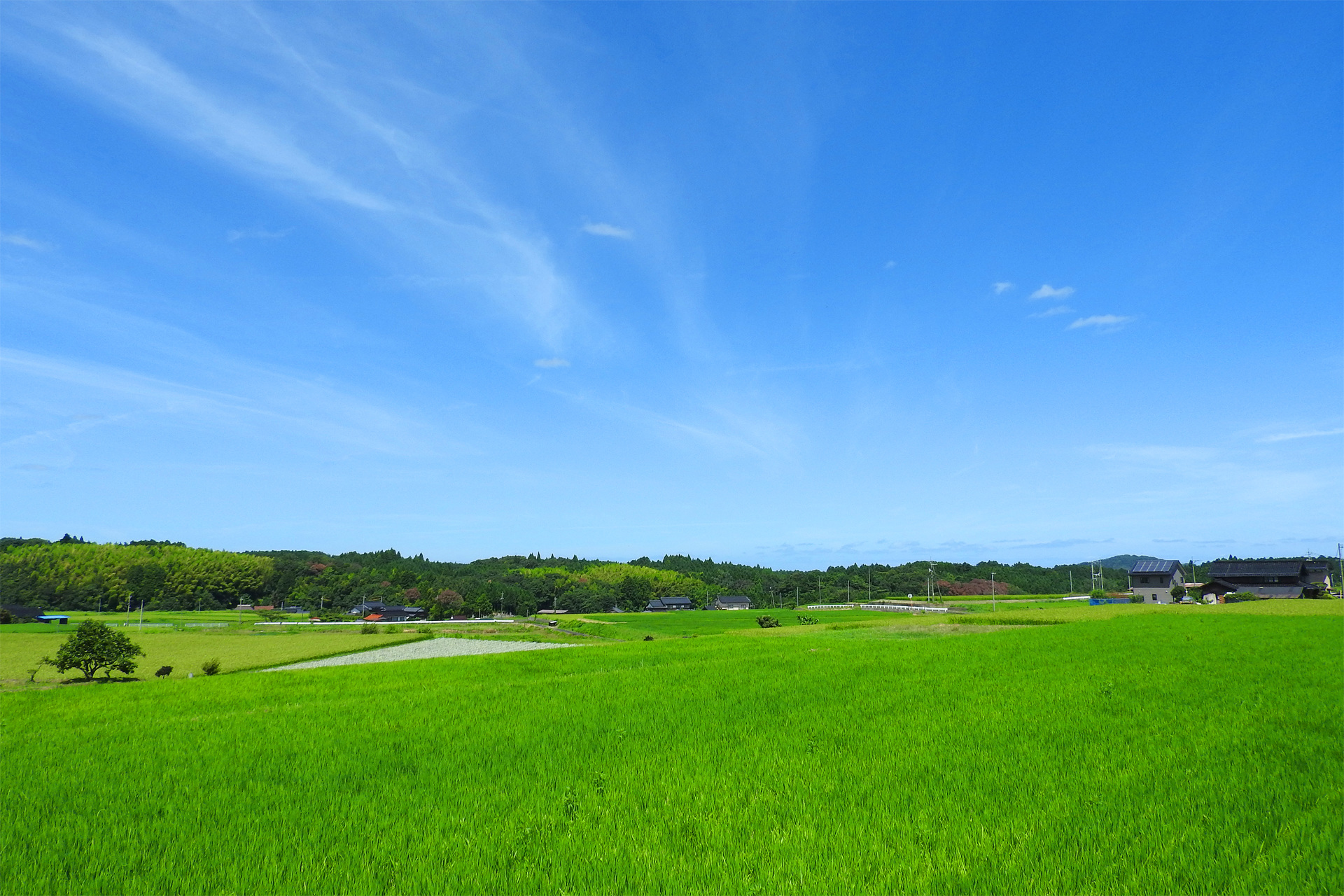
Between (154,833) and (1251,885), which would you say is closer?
(1251,885)

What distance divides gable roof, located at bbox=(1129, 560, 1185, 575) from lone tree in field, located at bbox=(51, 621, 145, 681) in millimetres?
130997

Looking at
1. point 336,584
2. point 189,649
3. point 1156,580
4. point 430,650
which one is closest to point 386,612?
point 336,584

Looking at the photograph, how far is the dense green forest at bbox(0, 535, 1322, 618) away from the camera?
484 feet

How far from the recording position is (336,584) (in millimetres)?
171375

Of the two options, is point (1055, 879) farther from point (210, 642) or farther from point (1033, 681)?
point (210, 642)

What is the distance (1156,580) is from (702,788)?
12813 centimetres

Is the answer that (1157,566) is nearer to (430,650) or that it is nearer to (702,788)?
(430,650)

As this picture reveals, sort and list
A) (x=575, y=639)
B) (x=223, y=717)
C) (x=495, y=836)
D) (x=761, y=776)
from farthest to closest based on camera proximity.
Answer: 1. (x=575, y=639)
2. (x=223, y=717)
3. (x=761, y=776)
4. (x=495, y=836)

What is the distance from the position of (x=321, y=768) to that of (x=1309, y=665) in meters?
27.5

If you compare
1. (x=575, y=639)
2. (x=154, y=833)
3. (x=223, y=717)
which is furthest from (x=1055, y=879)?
(x=575, y=639)

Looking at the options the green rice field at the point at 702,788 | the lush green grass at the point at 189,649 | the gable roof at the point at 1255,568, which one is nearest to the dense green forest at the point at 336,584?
the gable roof at the point at 1255,568

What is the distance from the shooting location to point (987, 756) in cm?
1088

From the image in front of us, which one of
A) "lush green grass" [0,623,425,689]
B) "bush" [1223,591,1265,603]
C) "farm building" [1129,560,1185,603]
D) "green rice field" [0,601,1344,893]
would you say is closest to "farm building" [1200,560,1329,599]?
"bush" [1223,591,1265,603]

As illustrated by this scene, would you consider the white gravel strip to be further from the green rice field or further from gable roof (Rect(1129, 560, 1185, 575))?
gable roof (Rect(1129, 560, 1185, 575))
